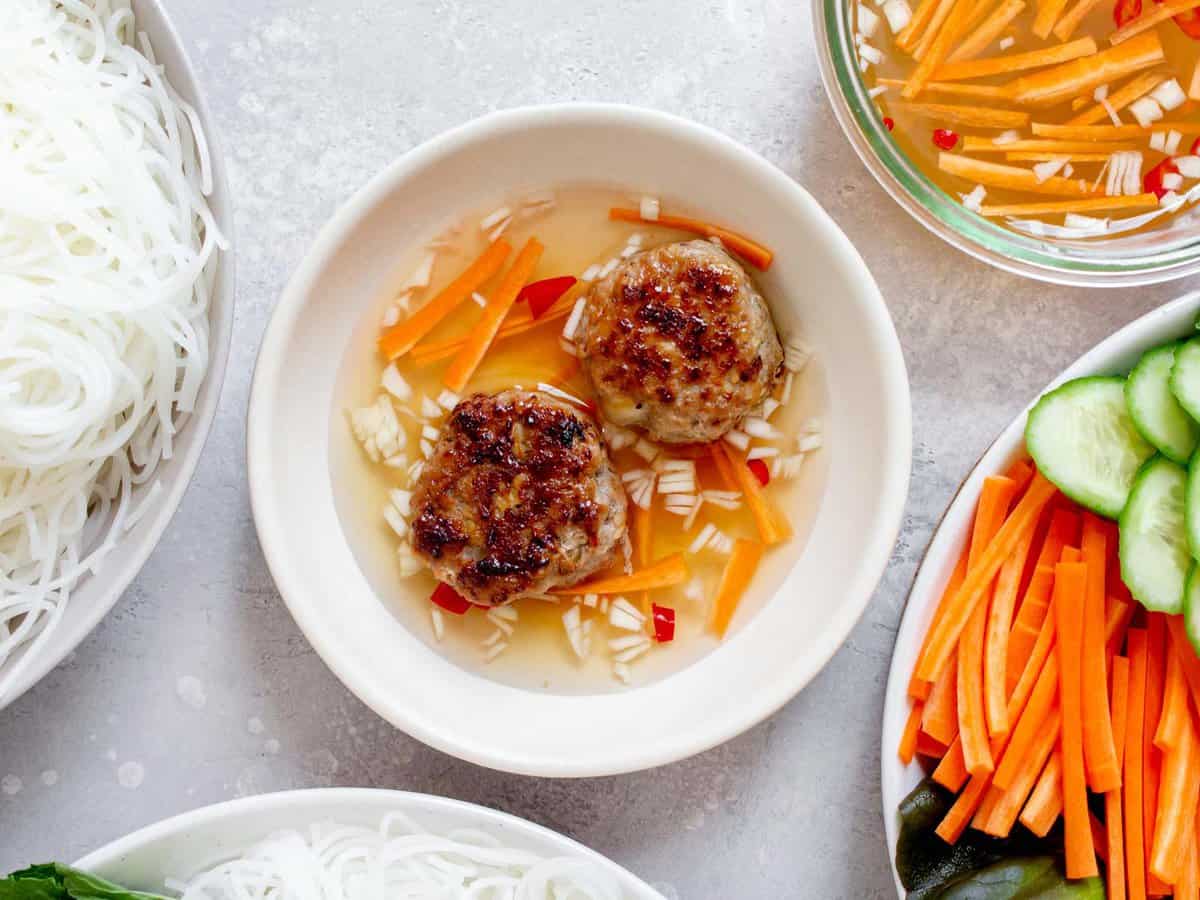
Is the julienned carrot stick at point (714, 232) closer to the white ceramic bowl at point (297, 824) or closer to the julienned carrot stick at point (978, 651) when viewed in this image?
the julienned carrot stick at point (978, 651)

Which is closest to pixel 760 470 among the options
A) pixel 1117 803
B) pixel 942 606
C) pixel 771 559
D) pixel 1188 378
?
pixel 771 559

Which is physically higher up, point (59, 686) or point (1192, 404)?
point (1192, 404)

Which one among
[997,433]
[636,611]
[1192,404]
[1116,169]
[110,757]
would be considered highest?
[1116,169]

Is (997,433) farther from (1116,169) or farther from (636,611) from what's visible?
(636,611)

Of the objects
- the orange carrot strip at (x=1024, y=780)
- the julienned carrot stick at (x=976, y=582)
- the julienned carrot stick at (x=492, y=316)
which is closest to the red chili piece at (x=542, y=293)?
the julienned carrot stick at (x=492, y=316)

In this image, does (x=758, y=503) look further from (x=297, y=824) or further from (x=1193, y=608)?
(x=297, y=824)

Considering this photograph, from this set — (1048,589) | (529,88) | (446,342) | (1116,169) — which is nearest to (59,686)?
(446,342)

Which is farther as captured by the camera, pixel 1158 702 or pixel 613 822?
pixel 613 822
